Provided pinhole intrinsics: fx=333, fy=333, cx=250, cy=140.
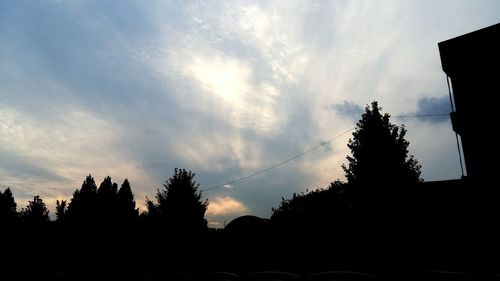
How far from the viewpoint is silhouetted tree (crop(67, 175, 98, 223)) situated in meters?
35.6

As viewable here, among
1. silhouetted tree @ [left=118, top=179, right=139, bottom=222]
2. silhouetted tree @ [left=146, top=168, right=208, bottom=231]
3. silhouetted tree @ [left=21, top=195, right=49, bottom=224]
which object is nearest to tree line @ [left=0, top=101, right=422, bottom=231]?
silhouetted tree @ [left=146, top=168, right=208, bottom=231]

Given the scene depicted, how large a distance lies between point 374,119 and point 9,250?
93.2ft

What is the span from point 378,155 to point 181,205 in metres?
13.5

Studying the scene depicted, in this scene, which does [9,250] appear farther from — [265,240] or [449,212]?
[449,212]

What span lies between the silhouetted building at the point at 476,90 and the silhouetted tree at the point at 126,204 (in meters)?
30.0

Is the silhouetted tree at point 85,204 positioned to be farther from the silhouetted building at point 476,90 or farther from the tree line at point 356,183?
the silhouetted building at point 476,90

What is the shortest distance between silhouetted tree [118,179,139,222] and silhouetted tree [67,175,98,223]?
273cm

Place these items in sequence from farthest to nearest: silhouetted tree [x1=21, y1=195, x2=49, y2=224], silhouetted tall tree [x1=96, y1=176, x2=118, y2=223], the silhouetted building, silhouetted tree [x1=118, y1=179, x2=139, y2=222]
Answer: silhouetted tree [x1=21, y1=195, x2=49, y2=224] < silhouetted tree [x1=118, y1=179, x2=139, y2=222] < silhouetted tall tree [x1=96, y1=176, x2=118, y2=223] < the silhouetted building

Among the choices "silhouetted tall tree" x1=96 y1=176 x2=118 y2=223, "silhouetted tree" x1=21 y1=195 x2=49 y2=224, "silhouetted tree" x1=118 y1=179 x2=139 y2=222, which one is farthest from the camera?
"silhouetted tree" x1=21 y1=195 x2=49 y2=224

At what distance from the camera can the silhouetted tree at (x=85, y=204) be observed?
35.6m

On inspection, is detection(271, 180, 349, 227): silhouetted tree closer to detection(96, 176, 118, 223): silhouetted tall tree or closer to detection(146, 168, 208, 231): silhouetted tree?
detection(146, 168, 208, 231): silhouetted tree

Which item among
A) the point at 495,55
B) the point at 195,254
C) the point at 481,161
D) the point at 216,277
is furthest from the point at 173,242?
the point at 495,55

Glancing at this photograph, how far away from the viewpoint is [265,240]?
1900 cm

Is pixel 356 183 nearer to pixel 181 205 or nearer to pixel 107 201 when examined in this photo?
pixel 181 205
